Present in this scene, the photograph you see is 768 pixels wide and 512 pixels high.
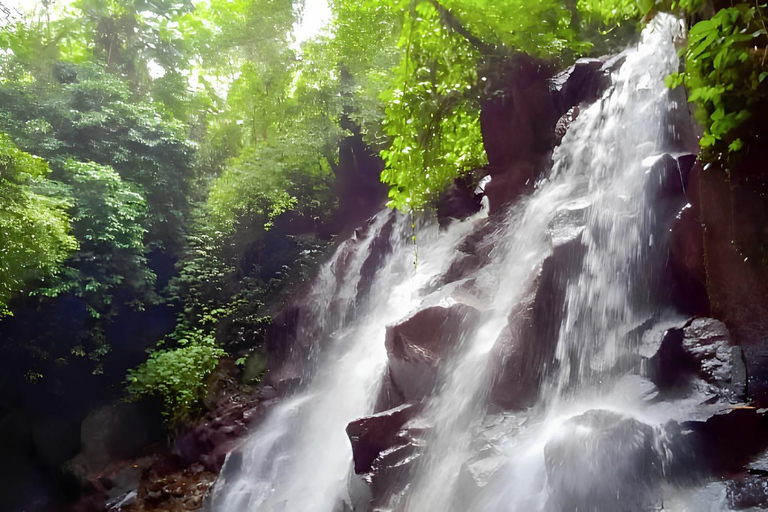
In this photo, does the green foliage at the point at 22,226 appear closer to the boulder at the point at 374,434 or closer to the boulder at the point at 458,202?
the boulder at the point at 374,434

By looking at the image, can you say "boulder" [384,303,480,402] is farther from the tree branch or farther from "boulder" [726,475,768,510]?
the tree branch

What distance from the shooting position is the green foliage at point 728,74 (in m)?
3.22

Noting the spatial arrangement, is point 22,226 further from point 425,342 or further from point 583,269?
point 583,269

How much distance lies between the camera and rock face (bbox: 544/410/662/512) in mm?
3586

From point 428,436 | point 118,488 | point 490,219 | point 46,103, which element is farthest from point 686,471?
point 46,103

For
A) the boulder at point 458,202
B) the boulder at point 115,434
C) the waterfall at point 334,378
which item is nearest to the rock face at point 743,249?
the waterfall at point 334,378

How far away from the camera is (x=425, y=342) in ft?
19.7

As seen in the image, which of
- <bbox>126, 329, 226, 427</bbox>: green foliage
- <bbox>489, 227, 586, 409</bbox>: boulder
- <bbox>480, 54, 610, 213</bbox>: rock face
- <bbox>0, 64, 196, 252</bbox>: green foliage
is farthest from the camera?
<bbox>0, 64, 196, 252</bbox>: green foliage

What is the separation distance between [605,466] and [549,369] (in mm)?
1491

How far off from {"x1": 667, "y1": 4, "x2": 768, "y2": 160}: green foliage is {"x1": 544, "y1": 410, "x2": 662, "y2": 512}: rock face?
2.29m

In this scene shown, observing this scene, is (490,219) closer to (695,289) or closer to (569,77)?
(569,77)

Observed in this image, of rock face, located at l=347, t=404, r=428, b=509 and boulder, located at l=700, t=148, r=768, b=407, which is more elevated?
boulder, located at l=700, t=148, r=768, b=407

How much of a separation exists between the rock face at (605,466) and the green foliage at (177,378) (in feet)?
25.5

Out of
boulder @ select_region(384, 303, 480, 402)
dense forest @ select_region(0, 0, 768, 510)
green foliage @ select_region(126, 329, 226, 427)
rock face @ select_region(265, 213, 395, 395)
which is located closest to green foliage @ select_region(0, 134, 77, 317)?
dense forest @ select_region(0, 0, 768, 510)
